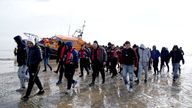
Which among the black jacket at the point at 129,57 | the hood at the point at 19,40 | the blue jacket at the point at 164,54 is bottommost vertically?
the blue jacket at the point at 164,54

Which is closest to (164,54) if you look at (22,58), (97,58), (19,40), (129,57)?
(97,58)

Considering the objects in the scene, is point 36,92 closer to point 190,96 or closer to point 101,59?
point 101,59

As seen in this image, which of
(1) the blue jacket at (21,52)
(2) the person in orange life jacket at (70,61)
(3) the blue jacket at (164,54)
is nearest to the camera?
(2) the person in orange life jacket at (70,61)

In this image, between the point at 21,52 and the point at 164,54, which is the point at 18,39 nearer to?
the point at 21,52

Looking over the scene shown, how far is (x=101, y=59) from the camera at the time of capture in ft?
47.8

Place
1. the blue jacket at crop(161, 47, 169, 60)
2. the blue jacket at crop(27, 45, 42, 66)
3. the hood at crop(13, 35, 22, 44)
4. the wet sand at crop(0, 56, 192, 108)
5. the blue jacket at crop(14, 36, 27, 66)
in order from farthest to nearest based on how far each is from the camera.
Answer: the blue jacket at crop(161, 47, 169, 60)
the blue jacket at crop(14, 36, 27, 66)
the hood at crop(13, 35, 22, 44)
the blue jacket at crop(27, 45, 42, 66)
the wet sand at crop(0, 56, 192, 108)

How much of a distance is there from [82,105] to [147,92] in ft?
12.3

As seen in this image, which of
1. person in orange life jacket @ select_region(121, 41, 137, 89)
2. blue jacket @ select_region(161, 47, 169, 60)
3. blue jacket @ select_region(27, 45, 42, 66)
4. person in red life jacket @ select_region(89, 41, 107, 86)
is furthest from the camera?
blue jacket @ select_region(161, 47, 169, 60)

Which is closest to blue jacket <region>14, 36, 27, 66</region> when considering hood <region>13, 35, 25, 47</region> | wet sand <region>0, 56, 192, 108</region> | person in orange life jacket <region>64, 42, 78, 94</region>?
hood <region>13, 35, 25, 47</region>

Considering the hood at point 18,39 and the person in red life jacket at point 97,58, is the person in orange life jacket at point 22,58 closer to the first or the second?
the hood at point 18,39

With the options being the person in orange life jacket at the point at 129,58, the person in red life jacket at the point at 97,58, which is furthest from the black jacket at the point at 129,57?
the person in red life jacket at the point at 97,58

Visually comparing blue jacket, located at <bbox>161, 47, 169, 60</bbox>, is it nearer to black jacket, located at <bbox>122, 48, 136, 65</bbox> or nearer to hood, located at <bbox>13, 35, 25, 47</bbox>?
black jacket, located at <bbox>122, 48, 136, 65</bbox>

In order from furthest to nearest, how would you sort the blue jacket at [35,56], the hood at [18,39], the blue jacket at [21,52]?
the blue jacket at [21,52] < the hood at [18,39] < the blue jacket at [35,56]

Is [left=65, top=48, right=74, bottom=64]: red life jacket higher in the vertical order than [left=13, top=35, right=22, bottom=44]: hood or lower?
lower
